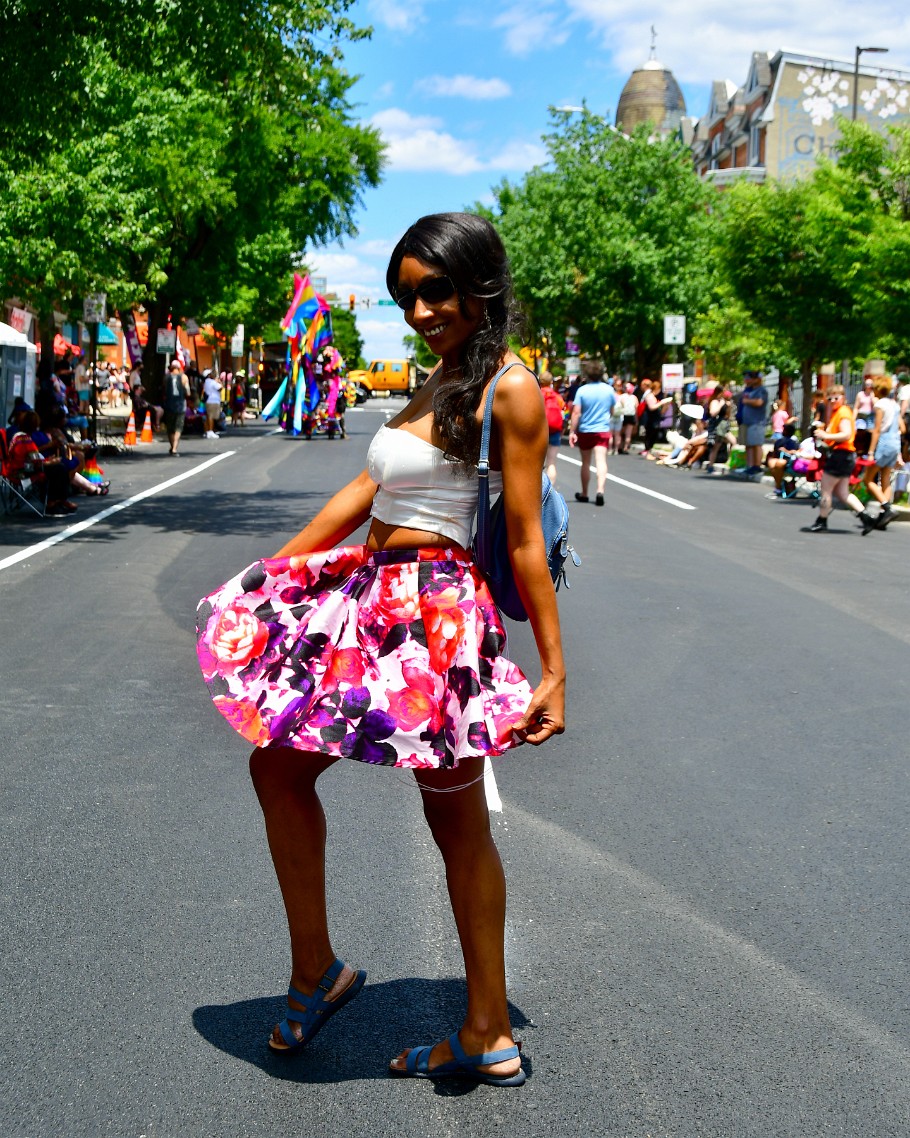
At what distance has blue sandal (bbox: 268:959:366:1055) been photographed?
3.34 m

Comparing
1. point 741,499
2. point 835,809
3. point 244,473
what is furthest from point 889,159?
point 835,809

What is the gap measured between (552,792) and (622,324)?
138ft

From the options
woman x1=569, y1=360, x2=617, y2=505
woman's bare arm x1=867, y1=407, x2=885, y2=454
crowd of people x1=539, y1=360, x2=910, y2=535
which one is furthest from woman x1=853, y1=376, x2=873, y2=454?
woman x1=569, y1=360, x2=617, y2=505

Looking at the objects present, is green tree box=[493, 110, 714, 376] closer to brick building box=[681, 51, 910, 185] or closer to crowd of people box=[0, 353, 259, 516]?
brick building box=[681, 51, 910, 185]

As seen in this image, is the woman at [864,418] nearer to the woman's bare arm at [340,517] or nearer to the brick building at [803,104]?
the woman's bare arm at [340,517]

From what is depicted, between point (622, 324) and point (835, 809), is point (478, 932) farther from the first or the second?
point (622, 324)

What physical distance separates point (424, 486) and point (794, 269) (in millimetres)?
25919

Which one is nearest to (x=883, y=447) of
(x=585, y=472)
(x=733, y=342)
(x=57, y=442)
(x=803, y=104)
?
(x=585, y=472)

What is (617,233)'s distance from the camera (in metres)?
44.8

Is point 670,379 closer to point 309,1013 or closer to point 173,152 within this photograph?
point 173,152

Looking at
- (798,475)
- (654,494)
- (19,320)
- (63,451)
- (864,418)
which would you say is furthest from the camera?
(19,320)

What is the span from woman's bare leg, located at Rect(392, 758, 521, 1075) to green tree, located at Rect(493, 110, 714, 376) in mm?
42331

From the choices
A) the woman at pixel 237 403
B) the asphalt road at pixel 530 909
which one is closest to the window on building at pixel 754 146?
the woman at pixel 237 403

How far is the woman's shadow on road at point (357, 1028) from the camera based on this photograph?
10.9 ft
